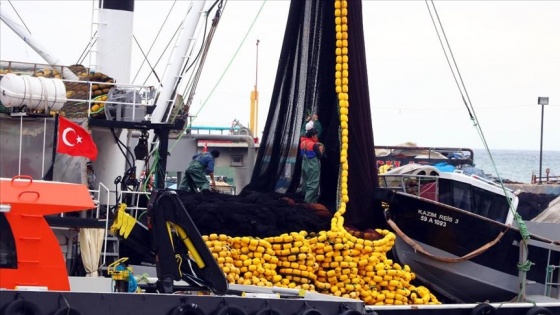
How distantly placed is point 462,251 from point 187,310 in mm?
6147

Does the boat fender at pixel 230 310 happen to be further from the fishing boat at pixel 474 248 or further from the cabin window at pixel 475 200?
the cabin window at pixel 475 200

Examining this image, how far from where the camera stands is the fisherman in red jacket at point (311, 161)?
57.7 ft

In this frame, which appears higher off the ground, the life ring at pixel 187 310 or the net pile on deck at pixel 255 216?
the net pile on deck at pixel 255 216

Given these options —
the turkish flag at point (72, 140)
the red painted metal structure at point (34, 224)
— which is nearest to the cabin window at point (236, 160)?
the turkish flag at point (72, 140)

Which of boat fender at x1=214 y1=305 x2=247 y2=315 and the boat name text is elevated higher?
the boat name text

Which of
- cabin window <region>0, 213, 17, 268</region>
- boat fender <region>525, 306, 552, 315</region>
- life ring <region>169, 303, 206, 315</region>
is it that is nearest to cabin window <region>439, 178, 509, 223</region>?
boat fender <region>525, 306, 552, 315</region>

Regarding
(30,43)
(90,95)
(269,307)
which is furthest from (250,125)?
(269,307)

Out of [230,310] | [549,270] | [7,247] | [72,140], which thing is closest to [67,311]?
[7,247]

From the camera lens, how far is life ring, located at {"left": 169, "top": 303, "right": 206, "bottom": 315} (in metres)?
12.5

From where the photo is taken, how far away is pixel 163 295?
40.9ft

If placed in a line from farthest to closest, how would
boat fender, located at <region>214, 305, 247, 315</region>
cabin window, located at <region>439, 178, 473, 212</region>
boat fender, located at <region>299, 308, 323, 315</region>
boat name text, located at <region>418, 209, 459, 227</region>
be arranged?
cabin window, located at <region>439, 178, 473, 212</region> < boat name text, located at <region>418, 209, 459, 227</region> < boat fender, located at <region>299, 308, 323, 315</region> < boat fender, located at <region>214, 305, 247, 315</region>

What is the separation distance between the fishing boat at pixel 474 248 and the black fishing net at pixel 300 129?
549 mm

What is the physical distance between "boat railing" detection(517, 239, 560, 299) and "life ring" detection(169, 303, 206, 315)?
634 centimetres

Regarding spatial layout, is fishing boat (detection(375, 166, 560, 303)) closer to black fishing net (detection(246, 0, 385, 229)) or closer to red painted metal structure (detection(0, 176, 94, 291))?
black fishing net (detection(246, 0, 385, 229))
